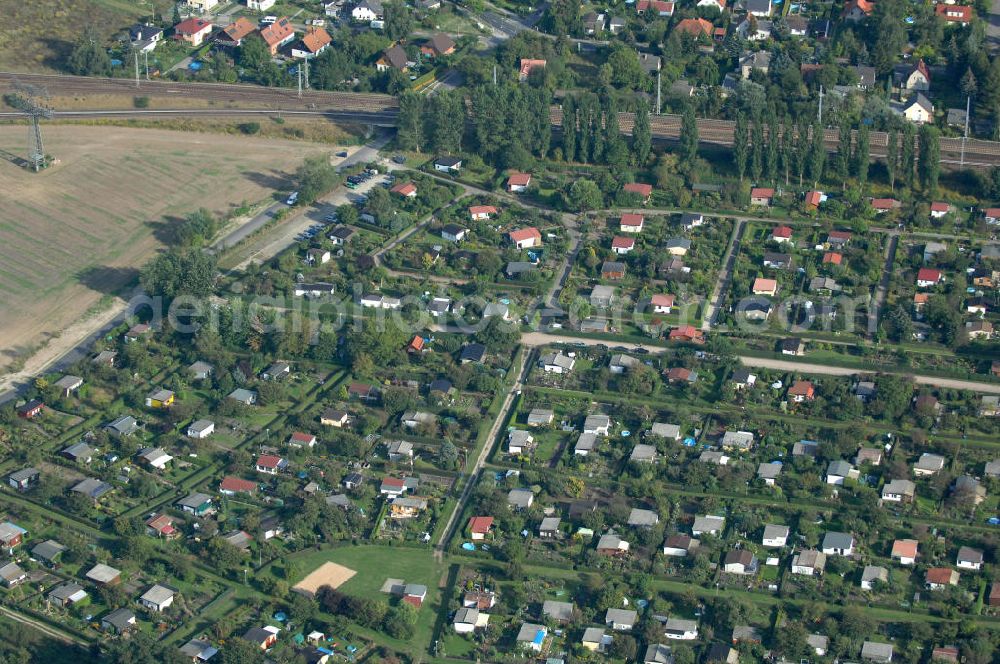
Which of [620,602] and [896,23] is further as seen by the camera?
[896,23]

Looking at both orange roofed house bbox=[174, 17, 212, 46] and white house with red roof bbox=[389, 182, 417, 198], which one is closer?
white house with red roof bbox=[389, 182, 417, 198]

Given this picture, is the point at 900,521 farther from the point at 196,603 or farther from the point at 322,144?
the point at 322,144

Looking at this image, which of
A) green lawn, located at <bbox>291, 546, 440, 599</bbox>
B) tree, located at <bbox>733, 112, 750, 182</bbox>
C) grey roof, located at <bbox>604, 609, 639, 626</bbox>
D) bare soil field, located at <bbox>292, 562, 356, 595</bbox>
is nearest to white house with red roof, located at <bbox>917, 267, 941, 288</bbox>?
tree, located at <bbox>733, 112, 750, 182</bbox>

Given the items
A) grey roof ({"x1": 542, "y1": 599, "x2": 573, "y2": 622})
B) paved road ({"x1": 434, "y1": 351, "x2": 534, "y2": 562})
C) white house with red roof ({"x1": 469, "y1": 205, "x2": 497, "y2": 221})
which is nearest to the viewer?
grey roof ({"x1": 542, "y1": 599, "x2": 573, "y2": 622})

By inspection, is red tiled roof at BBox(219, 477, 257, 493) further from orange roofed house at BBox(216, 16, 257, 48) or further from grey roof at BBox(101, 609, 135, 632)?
orange roofed house at BBox(216, 16, 257, 48)

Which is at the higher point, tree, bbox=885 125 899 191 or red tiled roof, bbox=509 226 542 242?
tree, bbox=885 125 899 191

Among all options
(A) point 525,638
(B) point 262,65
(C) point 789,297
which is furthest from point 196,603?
(B) point 262,65
